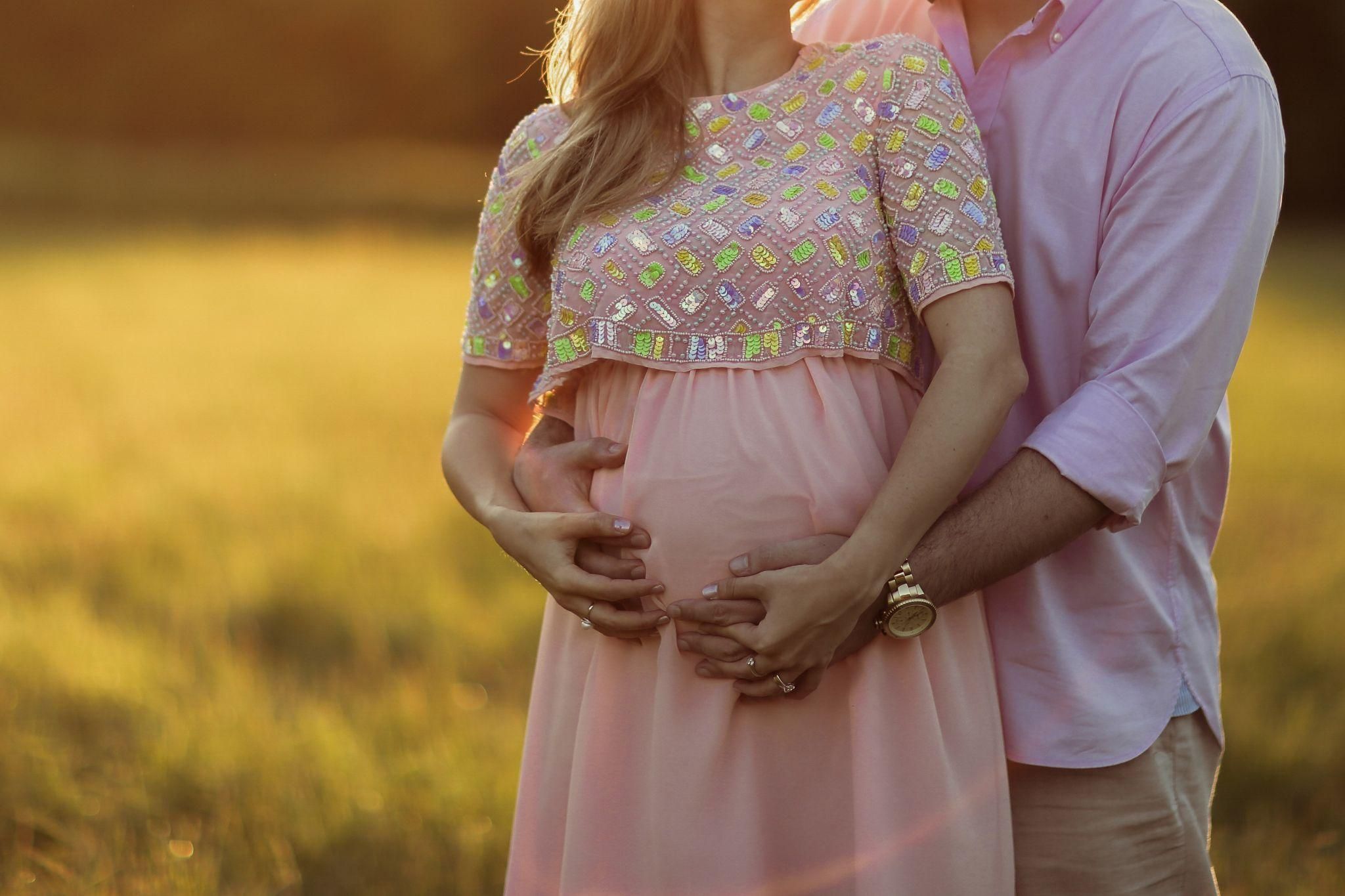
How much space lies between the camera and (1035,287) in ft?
6.98

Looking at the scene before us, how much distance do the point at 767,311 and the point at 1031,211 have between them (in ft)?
1.63

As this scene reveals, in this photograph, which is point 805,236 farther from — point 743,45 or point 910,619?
point 910,619

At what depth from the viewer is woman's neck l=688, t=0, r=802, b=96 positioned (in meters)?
2.22

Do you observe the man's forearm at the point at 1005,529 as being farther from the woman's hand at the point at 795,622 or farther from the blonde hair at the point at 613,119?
the blonde hair at the point at 613,119

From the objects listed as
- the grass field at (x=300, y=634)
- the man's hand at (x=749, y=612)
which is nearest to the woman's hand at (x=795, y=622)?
the man's hand at (x=749, y=612)

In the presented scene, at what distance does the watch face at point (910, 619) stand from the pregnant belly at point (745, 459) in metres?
0.15

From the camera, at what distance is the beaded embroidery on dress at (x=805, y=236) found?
1956 millimetres

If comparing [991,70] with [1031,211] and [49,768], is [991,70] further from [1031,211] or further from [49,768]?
[49,768]

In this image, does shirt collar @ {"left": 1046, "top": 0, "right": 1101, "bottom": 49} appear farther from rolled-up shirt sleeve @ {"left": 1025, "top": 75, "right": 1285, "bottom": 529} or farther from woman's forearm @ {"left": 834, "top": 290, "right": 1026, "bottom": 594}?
woman's forearm @ {"left": 834, "top": 290, "right": 1026, "bottom": 594}

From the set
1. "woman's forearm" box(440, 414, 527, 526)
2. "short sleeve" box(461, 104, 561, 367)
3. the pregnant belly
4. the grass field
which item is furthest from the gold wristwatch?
the grass field

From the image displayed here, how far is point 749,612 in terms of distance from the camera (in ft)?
6.27

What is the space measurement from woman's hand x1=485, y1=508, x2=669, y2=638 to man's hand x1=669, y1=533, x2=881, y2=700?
7 centimetres

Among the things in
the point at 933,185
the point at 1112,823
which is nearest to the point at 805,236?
the point at 933,185

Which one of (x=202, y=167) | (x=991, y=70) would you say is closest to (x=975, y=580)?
(x=991, y=70)
